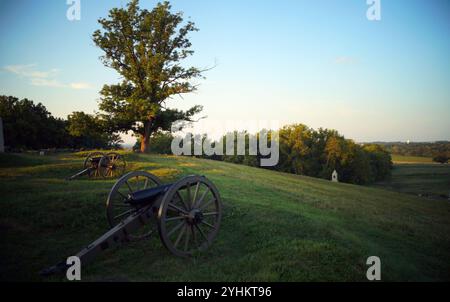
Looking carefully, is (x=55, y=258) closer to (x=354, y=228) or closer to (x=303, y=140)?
(x=354, y=228)

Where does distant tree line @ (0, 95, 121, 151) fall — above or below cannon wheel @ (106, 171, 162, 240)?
above

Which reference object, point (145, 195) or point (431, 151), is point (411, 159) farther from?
point (145, 195)

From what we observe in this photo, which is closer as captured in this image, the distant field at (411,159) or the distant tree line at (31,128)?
the distant tree line at (31,128)

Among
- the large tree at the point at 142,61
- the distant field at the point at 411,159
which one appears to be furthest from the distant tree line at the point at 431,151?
the large tree at the point at 142,61

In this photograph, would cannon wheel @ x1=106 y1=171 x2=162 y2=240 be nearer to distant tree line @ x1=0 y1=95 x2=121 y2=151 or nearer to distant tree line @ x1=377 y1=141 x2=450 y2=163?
distant tree line @ x1=0 y1=95 x2=121 y2=151

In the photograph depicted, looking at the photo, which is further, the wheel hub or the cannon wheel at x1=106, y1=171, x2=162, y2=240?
the cannon wheel at x1=106, y1=171, x2=162, y2=240

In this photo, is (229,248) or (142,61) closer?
(229,248)

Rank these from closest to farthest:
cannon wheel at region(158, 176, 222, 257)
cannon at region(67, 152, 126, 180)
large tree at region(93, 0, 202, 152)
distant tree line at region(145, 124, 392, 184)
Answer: cannon wheel at region(158, 176, 222, 257) → cannon at region(67, 152, 126, 180) → large tree at region(93, 0, 202, 152) → distant tree line at region(145, 124, 392, 184)

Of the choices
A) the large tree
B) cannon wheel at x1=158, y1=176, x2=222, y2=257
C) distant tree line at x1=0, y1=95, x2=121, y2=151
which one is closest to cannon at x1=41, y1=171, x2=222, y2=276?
cannon wheel at x1=158, y1=176, x2=222, y2=257

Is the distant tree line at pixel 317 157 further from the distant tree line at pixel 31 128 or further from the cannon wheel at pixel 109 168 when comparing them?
the cannon wheel at pixel 109 168

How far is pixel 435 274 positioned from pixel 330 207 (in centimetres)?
642

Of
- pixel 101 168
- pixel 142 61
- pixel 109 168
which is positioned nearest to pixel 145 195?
pixel 101 168
